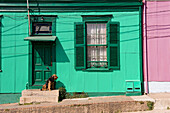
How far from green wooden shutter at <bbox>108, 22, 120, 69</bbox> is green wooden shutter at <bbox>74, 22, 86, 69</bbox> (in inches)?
41.5

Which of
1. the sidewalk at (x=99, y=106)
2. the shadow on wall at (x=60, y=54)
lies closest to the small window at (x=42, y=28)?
the shadow on wall at (x=60, y=54)

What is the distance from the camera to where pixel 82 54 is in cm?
720

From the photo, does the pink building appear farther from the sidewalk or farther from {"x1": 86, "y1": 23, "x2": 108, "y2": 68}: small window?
{"x1": 86, "y1": 23, "x2": 108, "y2": 68}: small window

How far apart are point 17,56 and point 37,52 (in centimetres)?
81

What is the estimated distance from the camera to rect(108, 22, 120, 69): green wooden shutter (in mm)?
7146

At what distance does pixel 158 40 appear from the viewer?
7.16 meters

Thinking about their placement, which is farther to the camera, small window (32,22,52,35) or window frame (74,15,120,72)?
small window (32,22,52,35)

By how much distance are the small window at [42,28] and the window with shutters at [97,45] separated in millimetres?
→ 1150

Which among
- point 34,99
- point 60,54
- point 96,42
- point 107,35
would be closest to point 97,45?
point 96,42

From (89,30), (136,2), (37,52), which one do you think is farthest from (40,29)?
(136,2)

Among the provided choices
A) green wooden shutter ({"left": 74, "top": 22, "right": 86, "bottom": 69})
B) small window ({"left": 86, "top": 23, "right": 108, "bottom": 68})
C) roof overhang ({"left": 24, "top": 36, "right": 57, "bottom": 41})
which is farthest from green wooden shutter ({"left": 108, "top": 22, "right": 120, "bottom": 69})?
roof overhang ({"left": 24, "top": 36, "right": 57, "bottom": 41})

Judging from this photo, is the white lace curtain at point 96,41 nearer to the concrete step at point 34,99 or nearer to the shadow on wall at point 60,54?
the shadow on wall at point 60,54

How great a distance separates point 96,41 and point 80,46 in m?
0.73

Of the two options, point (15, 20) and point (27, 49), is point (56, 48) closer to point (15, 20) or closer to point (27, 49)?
point (27, 49)
